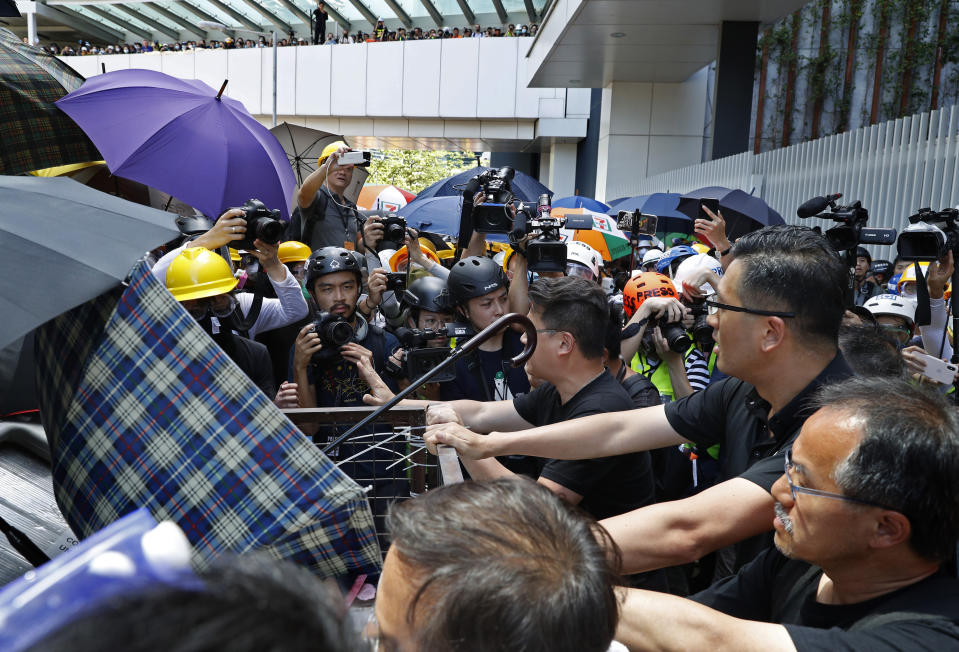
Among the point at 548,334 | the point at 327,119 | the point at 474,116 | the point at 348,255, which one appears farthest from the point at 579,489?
the point at 327,119

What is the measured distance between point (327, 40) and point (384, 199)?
75.3 feet

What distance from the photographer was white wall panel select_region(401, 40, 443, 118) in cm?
2842

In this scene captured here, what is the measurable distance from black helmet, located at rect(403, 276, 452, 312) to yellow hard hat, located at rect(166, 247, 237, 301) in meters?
0.97

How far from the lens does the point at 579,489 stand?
2941mm

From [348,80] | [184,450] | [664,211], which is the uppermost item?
[348,80]

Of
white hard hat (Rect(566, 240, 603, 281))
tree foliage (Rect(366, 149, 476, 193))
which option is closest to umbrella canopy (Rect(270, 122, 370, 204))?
white hard hat (Rect(566, 240, 603, 281))

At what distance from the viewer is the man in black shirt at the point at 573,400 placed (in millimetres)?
2953

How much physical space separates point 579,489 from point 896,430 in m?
1.38

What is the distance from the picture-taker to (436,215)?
33.5 feet

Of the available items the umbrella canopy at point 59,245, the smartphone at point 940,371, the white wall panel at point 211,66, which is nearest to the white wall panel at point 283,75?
the white wall panel at point 211,66

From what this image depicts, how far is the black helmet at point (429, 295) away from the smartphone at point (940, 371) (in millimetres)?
2372

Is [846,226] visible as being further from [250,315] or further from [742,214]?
[742,214]

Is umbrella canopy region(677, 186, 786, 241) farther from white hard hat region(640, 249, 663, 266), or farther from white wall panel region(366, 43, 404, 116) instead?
white wall panel region(366, 43, 404, 116)

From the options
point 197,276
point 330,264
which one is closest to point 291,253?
point 330,264
